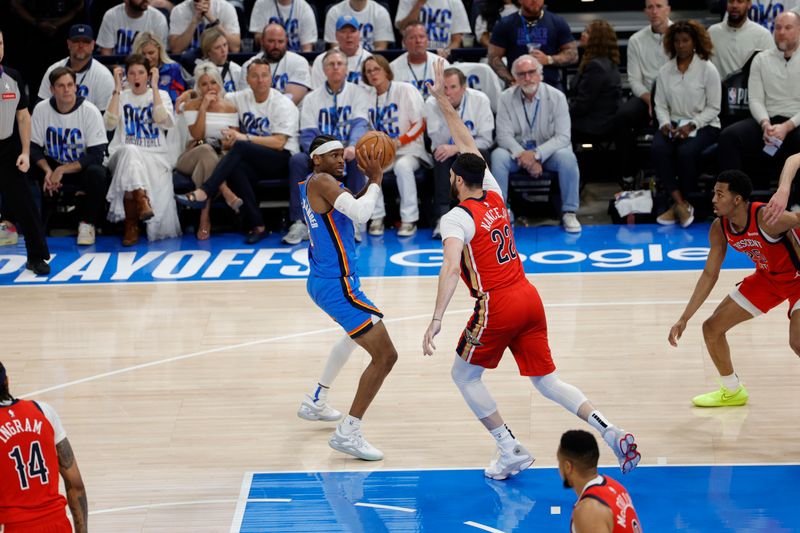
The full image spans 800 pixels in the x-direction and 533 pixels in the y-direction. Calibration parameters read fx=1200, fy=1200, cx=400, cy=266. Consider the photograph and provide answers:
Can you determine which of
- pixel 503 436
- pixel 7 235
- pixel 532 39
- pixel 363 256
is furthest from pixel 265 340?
pixel 532 39

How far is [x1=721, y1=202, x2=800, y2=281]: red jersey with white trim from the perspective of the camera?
22.4 ft

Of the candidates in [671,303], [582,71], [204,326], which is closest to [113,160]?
[204,326]

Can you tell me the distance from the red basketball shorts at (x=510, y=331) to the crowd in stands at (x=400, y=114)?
5.49m

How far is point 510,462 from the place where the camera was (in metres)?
6.46

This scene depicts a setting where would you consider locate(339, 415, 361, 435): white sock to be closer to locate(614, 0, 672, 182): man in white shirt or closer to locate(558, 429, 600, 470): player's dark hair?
locate(558, 429, 600, 470): player's dark hair

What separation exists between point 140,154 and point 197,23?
208 cm

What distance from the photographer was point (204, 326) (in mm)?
9352

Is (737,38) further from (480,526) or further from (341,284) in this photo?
(480,526)

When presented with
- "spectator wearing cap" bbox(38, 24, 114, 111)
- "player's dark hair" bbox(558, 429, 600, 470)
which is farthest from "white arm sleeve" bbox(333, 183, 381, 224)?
"spectator wearing cap" bbox(38, 24, 114, 111)

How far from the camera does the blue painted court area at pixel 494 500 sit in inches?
238

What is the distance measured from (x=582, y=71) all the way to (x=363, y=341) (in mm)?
6460

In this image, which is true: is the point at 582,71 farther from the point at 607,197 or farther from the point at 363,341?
the point at 363,341

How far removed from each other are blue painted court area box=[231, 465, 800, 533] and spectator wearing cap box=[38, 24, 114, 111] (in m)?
6.88

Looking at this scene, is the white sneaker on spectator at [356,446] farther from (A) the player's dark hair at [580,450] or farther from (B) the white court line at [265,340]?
(A) the player's dark hair at [580,450]
